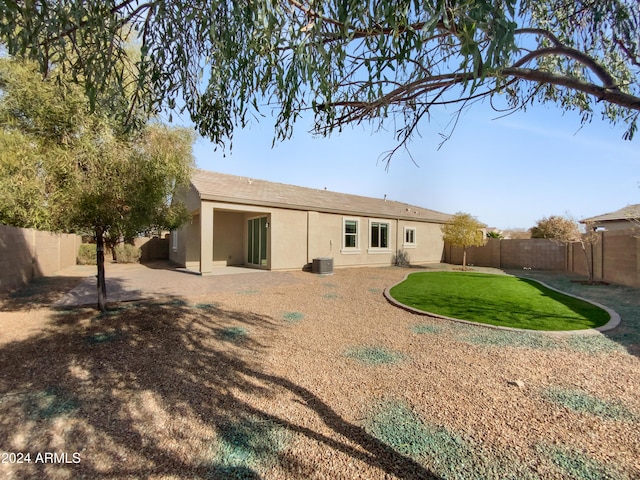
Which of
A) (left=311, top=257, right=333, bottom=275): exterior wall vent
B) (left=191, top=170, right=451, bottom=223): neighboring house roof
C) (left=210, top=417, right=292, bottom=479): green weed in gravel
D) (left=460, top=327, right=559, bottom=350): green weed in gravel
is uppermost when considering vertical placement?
(left=191, top=170, right=451, bottom=223): neighboring house roof

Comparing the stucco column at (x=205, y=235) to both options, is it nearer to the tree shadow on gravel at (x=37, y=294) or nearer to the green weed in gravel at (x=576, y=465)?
the tree shadow on gravel at (x=37, y=294)

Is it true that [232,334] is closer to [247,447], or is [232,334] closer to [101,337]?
[101,337]

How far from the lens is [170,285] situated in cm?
1108

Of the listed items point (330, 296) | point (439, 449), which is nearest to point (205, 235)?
point (330, 296)

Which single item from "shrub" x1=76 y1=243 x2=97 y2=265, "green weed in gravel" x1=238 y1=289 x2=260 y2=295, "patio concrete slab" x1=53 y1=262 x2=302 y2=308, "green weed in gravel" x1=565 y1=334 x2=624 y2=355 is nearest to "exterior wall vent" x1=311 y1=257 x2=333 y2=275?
"patio concrete slab" x1=53 y1=262 x2=302 y2=308

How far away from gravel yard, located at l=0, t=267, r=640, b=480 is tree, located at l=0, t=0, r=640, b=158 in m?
3.01

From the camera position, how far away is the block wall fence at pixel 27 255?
368 inches

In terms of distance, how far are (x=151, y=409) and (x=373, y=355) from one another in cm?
311

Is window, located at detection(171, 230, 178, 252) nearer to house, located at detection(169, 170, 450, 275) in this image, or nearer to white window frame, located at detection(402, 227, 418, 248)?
house, located at detection(169, 170, 450, 275)

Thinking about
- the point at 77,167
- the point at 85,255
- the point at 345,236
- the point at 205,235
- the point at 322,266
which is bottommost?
the point at 322,266

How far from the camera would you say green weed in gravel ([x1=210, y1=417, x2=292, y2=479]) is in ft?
8.00

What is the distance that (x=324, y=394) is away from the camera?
3633mm

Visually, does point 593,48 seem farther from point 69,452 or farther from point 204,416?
point 69,452

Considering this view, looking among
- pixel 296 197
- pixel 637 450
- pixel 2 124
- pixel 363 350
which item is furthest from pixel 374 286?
pixel 2 124
